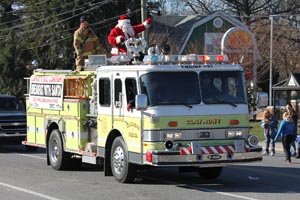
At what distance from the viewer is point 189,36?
5341 cm

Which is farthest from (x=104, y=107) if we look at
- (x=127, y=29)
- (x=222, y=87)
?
(x=222, y=87)

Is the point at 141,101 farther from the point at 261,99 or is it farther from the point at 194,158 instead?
the point at 261,99

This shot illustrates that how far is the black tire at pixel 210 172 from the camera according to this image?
14016 millimetres

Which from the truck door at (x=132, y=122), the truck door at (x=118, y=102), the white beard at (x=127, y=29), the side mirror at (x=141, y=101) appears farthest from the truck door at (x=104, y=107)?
the white beard at (x=127, y=29)

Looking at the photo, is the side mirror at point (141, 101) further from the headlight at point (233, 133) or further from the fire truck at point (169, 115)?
the headlight at point (233, 133)

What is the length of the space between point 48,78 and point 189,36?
37617 millimetres

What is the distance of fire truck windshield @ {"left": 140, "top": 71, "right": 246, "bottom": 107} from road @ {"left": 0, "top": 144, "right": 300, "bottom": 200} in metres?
1.68

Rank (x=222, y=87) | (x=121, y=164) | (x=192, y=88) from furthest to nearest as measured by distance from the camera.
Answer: (x=121, y=164)
(x=222, y=87)
(x=192, y=88)

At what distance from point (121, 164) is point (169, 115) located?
63.3 inches

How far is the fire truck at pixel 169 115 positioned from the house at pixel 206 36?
89.5 feet

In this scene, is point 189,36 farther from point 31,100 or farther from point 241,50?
point 31,100

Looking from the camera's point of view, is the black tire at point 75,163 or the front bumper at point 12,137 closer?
the black tire at point 75,163

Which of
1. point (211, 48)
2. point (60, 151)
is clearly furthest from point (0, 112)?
point (211, 48)

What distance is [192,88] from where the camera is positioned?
41.9 feet
